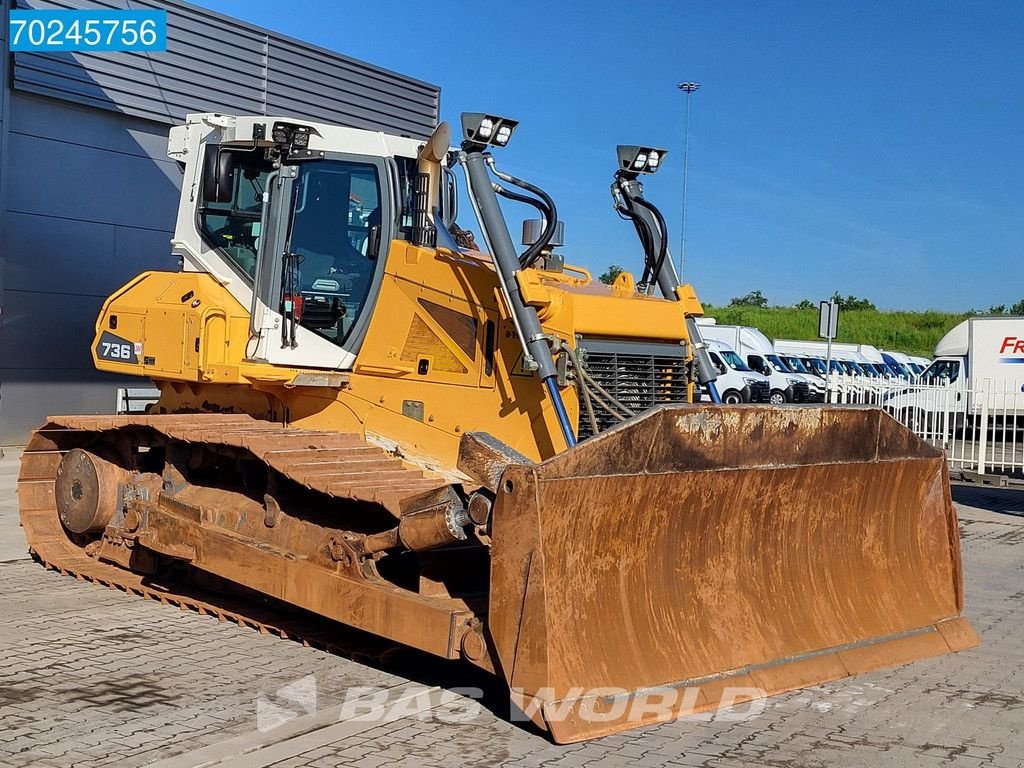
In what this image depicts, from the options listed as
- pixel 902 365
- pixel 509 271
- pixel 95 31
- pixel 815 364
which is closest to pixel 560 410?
pixel 509 271

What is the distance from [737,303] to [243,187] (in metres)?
73.5

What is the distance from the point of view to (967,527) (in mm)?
13820

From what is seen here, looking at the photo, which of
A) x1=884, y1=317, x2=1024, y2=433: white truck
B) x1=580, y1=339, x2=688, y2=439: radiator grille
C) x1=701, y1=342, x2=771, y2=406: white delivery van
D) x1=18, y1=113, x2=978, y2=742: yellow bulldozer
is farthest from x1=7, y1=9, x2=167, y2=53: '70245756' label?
x1=701, y1=342, x2=771, y2=406: white delivery van

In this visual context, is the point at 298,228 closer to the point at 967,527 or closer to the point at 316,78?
the point at 967,527

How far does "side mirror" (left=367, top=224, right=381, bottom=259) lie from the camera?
785 cm

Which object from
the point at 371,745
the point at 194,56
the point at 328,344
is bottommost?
the point at 371,745

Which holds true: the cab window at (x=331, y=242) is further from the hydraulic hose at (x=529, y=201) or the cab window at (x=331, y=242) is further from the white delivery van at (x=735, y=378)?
the white delivery van at (x=735, y=378)

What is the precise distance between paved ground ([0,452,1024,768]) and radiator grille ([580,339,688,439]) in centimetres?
188

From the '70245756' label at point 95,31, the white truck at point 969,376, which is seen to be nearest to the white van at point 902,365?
the white truck at point 969,376

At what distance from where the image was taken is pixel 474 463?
→ 5.76m

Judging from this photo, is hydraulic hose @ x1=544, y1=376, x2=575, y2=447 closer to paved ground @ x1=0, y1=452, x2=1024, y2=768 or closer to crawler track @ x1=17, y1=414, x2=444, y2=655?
crawler track @ x1=17, y1=414, x2=444, y2=655

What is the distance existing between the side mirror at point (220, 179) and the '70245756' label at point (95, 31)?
506cm

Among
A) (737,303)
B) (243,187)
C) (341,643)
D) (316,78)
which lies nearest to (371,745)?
(341,643)

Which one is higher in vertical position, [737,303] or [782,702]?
[737,303]
